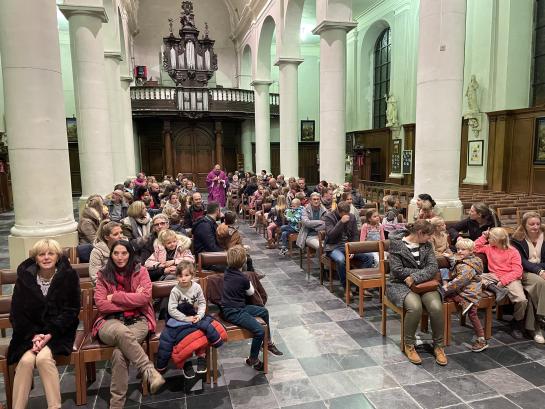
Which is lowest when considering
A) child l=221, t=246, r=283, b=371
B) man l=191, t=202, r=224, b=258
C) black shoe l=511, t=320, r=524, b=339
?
black shoe l=511, t=320, r=524, b=339

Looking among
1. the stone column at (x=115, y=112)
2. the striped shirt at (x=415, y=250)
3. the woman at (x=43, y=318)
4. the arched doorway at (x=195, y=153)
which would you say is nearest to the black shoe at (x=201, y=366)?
the woman at (x=43, y=318)

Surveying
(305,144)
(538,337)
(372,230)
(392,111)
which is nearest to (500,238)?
(538,337)

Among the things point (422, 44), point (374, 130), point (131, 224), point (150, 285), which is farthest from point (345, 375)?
point (374, 130)

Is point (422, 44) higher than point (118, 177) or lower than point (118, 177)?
higher

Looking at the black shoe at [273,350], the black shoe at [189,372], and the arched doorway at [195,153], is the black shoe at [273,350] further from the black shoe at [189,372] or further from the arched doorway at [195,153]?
the arched doorway at [195,153]

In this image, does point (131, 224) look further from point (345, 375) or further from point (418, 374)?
point (418, 374)

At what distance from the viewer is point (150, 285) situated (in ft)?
11.7

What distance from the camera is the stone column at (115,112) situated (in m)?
12.1

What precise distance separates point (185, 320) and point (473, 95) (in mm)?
13531

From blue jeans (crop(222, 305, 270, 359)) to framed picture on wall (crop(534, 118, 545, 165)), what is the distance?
1234 cm

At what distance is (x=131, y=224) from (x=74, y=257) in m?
0.79

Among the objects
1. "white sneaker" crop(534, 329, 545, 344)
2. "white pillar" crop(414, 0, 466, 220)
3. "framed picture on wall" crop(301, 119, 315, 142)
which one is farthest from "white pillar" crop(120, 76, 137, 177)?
"white sneaker" crop(534, 329, 545, 344)

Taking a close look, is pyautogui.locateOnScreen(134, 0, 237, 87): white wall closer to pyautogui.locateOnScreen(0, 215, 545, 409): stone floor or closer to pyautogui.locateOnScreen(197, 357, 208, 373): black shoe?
pyautogui.locateOnScreen(0, 215, 545, 409): stone floor

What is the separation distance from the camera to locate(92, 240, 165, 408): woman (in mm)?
3181
